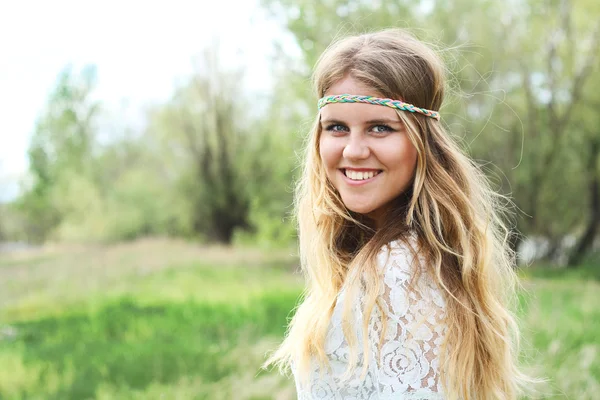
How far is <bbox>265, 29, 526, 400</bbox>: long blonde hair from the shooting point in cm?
165

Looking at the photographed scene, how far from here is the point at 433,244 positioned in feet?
5.59

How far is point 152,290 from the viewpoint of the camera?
9562 millimetres

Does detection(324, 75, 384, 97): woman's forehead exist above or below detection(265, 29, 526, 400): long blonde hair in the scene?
above

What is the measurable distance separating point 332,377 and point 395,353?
27cm

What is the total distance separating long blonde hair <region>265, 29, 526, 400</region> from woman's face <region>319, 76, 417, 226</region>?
3 cm

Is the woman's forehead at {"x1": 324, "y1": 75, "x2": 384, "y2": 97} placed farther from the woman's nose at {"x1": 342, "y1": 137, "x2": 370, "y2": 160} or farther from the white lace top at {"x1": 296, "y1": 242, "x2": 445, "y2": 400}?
the white lace top at {"x1": 296, "y1": 242, "x2": 445, "y2": 400}

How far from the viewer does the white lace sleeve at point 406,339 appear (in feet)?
5.03

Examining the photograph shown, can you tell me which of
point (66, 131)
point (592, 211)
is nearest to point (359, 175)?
point (592, 211)

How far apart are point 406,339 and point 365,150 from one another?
Answer: 1.75 feet

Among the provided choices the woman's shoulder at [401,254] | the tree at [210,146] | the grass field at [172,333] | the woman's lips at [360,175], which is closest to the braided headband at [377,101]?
the woman's lips at [360,175]

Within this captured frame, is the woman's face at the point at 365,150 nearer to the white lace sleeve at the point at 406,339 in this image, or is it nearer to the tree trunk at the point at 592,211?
the white lace sleeve at the point at 406,339

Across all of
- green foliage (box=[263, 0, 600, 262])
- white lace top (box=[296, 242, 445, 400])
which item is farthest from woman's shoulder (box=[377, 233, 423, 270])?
green foliage (box=[263, 0, 600, 262])

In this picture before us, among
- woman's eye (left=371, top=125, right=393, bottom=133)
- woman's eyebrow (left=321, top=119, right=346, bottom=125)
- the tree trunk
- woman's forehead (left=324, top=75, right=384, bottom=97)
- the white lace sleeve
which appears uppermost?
woman's forehead (left=324, top=75, right=384, bottom=97)

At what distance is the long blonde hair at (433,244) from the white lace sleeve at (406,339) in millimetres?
31
